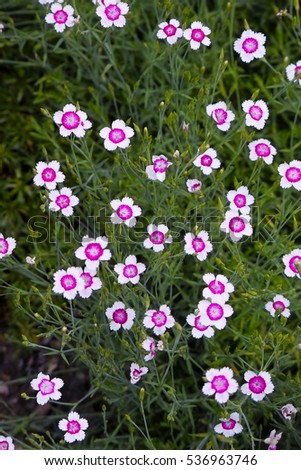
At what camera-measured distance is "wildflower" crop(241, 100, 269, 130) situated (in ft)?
9.25

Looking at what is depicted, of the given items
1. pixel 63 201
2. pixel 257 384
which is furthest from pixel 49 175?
pixel 257 384

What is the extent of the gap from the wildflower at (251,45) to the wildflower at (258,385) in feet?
4.11

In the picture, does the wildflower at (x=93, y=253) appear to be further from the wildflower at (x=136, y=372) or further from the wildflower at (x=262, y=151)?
the wildflower at (x=262, y=151)

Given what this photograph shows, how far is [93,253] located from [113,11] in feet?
3.43

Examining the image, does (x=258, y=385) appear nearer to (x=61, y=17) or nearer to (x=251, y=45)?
(x=251, y=45)

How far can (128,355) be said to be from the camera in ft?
9.68

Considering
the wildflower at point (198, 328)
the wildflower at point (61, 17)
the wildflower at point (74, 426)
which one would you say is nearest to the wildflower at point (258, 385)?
the wildflower at point (198, 328)

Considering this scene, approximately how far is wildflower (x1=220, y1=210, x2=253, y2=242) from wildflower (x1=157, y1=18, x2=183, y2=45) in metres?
0.77

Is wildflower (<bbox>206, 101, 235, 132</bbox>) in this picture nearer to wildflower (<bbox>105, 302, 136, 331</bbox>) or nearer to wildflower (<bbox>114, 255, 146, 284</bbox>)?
wildflower (<bbox>114, 255, 146, 284</bbox>)

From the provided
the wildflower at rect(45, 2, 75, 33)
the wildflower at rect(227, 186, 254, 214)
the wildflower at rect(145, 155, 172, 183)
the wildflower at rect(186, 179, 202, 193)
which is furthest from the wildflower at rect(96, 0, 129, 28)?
the wildflower at rect(227, 186, 254, 214)

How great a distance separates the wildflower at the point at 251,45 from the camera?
296 centimetres

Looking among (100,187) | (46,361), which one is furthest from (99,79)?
(46,361)

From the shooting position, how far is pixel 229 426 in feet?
8.80

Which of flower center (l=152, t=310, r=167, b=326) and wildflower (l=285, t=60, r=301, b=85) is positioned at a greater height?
wildflower (l=285, t=60, r=301, b=85)
